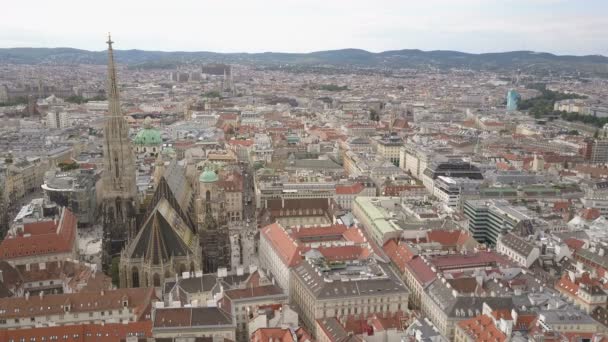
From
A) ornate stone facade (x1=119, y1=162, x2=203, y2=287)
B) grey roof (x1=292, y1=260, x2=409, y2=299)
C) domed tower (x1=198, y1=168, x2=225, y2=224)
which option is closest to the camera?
grey roof (x1=292, y1=260, x2=409, y2=299)

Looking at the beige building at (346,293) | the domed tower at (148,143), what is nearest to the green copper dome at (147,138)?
the domed tower at (148,143)

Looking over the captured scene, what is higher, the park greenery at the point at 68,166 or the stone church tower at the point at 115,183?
the stone church tower at the point at 115,183

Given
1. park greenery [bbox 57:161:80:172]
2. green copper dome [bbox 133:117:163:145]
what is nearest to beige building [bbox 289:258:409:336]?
park greenery [bbox 57:161:80:172]

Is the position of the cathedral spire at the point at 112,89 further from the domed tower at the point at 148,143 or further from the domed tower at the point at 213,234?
the domed tower at the point at 148,143

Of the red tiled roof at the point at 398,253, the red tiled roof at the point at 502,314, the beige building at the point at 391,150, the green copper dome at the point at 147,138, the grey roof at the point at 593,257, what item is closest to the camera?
the red tiled roof at the point at 502,314

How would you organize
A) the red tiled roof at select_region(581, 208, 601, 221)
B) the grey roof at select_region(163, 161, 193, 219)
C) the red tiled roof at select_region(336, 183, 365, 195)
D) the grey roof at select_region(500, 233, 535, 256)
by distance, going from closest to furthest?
the grey roof at select_region(500, 233, 535, 256)
the grey roof at select_region(163, 161, 193, 219)
the red tiled roof at select_region(581, 208, 601, 221)
the red tiled roof at select_region(336, 183, 365, 195)

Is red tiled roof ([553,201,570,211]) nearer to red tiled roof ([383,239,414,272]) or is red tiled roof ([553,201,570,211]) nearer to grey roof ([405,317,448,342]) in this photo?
red tiled roof ([383,239,414,272])
